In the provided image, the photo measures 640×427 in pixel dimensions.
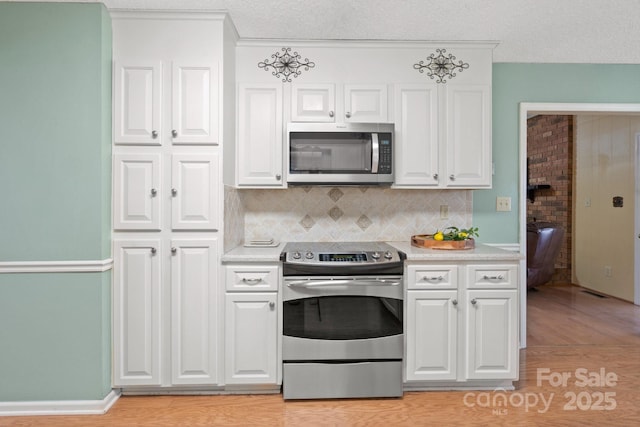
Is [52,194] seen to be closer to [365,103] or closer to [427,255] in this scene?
[365,103]

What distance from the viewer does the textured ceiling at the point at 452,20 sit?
2209 millimetres

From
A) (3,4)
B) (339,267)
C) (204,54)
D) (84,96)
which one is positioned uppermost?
(3,4)

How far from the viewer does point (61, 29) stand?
212 centimetres

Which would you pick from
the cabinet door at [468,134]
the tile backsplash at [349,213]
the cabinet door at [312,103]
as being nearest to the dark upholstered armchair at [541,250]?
the tile backsplash at [349,213]

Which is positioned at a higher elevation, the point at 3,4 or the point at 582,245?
the point at 3,4

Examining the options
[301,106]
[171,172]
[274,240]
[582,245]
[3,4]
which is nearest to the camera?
[3,4]

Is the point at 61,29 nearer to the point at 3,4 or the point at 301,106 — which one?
the point at 3,4

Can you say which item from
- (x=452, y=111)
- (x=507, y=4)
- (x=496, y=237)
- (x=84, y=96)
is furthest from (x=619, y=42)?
(x=84, y=96)

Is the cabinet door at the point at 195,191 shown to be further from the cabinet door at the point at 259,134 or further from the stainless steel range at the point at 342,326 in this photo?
the stainless steel range at the point at 342,326

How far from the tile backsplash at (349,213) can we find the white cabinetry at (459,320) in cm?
73

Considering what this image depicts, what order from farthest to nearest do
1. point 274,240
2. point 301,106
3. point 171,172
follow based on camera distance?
point 274,240 < point 301,106 < point 171,172

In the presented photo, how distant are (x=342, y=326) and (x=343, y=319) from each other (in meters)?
0.04

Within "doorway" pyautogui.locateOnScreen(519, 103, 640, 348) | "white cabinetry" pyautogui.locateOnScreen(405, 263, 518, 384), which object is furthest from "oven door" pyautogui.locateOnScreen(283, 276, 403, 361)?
"doorway" pyautogui.locateOnScreen(519, 103, 640, 348)

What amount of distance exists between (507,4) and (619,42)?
1127 mm
